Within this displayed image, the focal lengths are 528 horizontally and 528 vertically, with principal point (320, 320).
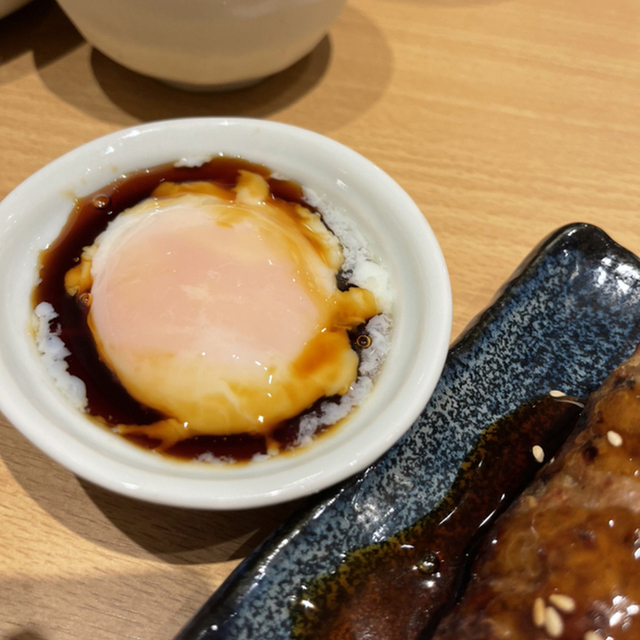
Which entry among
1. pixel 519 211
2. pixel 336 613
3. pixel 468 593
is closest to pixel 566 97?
pixel 519 211

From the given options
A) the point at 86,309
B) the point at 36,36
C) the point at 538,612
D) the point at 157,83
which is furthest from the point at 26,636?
the point at 36,36

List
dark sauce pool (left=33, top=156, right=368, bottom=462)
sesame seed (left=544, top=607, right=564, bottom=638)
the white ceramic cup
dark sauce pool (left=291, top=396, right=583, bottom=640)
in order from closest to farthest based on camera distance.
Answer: sesame seed (left=544, top=607, right=564, bottom=638) < dark sauce pool (left=291, top=396, right=583, bottom=640) < dark sauce pool (left=33, top=156, right=368, bottom=462) < the white ceramic cup

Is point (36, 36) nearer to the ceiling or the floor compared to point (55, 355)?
nearer to the ceiling

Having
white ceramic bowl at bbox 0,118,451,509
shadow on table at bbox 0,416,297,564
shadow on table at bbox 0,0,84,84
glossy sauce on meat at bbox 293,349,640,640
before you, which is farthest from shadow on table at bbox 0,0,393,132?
glossy sauce on meat at bbox 293,349,640,640

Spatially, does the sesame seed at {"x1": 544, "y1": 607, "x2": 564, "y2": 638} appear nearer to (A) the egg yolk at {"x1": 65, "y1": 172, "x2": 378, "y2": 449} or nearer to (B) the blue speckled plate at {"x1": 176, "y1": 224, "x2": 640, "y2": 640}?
(B) the blue speckled plate at {"x1": 176, "y1": 224, "x2": 640, "y2": 640}

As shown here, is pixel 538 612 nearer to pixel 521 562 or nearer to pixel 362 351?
pixel 521 562
